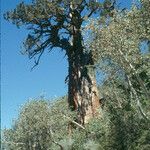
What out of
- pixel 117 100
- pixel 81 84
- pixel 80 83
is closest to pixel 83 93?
pixel 81 84

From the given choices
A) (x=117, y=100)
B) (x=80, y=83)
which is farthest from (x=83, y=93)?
(x=117, y=100)

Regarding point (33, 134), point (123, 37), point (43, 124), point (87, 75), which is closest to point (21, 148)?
point (33, 134)

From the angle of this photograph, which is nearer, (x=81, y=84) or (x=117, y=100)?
(x=117, y=100)

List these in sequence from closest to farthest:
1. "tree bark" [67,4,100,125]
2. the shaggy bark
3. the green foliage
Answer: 1. the green foliage
2. "tree bark" [67,4,100,125]
3. the shaggy bark

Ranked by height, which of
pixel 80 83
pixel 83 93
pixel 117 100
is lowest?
pixel 117 100

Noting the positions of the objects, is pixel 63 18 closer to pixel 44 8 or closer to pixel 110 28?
pixel 44 8

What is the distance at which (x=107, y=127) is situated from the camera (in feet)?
147

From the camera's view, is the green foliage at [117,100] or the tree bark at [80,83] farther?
the tree bark at [80,83]

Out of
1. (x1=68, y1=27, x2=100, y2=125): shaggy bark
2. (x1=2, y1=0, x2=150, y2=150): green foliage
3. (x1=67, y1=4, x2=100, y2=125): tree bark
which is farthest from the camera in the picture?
(x1=68, y1=27, x2=100, y2=125): shaggy bark

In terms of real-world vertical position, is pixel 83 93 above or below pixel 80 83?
below

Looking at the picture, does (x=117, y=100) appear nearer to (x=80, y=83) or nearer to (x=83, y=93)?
(x=83, y=93)

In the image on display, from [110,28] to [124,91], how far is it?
14835mm

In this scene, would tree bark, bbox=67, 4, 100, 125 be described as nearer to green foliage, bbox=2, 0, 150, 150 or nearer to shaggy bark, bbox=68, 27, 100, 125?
shaggy bark, bbox=68, 27, 100, 125

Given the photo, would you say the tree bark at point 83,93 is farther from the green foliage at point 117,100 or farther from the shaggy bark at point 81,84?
the green foliage at point 117,100
